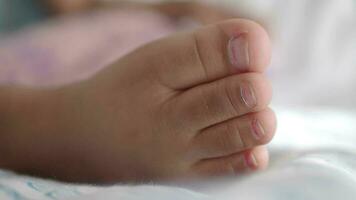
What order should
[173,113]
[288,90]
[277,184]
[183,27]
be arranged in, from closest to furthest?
[277,184] → [173,113] → [288,90] → [183,27]

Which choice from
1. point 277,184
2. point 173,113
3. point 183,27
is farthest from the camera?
point 183,27

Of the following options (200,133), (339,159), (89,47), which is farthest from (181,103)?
(89,47)

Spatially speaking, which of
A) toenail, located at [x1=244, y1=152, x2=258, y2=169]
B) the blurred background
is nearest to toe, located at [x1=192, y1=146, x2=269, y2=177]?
toenail, located at [x1=244, y1=152, x2=258, y2=169]

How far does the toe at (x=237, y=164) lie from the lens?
1.73 feet

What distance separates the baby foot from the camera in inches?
19.9

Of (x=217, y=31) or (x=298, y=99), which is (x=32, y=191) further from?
(x=298, y=99)

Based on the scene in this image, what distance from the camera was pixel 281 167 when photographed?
496 millimetres

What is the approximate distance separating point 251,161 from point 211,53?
0.37ft

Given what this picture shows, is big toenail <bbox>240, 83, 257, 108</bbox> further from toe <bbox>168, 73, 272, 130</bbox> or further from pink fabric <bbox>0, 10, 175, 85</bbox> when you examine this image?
pink fabric <bbox>0, 10, 175, 85</bbox>

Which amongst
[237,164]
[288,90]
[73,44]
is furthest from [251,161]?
[73,44]

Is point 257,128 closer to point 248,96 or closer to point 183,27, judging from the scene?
point 248,96

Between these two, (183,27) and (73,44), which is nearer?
(73,44)

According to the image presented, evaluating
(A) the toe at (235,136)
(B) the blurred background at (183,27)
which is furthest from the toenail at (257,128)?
(B) the blurred background at (183,27)

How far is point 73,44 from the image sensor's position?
103cm
